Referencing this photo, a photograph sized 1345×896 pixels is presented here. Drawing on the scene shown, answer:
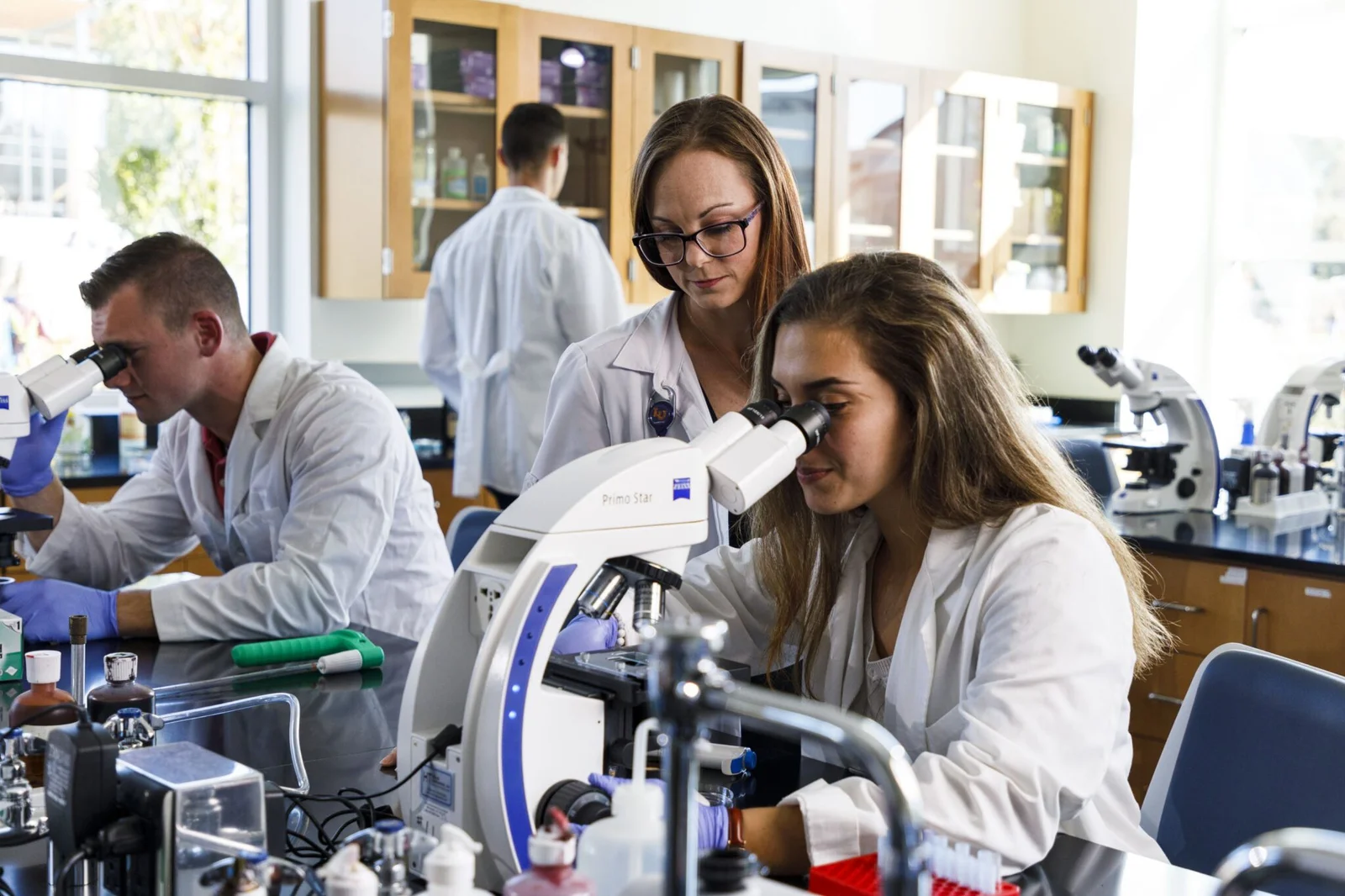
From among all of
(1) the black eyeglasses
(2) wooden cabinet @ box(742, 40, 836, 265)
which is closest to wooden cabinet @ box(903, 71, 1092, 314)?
(2) wooden cabinet @ box(742, 40, 836, 265)

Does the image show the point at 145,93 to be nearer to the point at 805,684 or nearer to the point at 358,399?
the point at 358,399

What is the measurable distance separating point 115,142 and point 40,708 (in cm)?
313

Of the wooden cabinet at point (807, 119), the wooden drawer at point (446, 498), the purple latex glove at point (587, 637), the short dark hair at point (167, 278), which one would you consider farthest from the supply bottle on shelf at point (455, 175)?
the purple latex glove at point (587, 637)

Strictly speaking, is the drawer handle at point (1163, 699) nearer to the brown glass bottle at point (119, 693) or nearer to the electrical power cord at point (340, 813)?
the electrical power cord at point (340, 813)

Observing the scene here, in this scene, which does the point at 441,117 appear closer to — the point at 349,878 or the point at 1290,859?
the point at 349,878

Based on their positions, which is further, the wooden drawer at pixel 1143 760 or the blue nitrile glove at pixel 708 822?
the wooden drawer at pixel 1143 760

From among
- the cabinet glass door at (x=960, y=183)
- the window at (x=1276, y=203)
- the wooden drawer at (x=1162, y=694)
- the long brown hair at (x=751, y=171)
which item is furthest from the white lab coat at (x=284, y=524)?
the window at (x=1276, y=203)

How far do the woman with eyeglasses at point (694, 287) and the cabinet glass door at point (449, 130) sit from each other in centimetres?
198

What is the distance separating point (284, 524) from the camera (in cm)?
218

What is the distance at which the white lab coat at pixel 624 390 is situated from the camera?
2064 millimetres

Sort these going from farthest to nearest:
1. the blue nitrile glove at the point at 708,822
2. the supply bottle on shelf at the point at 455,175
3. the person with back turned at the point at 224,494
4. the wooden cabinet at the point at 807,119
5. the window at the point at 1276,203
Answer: the window at the point at 1276,203 → the wooden cabinet at the point at 807,119 → the supply bottle on shelf at the point at 455,175 → the person with back turned at the point at 224,494 → the blue nitrile glove at the point at 708,822

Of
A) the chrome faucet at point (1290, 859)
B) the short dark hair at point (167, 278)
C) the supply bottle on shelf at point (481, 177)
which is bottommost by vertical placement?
the chrome faucet at point (1290, 859)

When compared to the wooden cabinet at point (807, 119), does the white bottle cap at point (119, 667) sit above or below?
below

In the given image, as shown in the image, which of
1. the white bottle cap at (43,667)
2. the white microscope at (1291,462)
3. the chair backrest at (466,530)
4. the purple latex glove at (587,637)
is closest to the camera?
the white bottle cap at (43,667)
